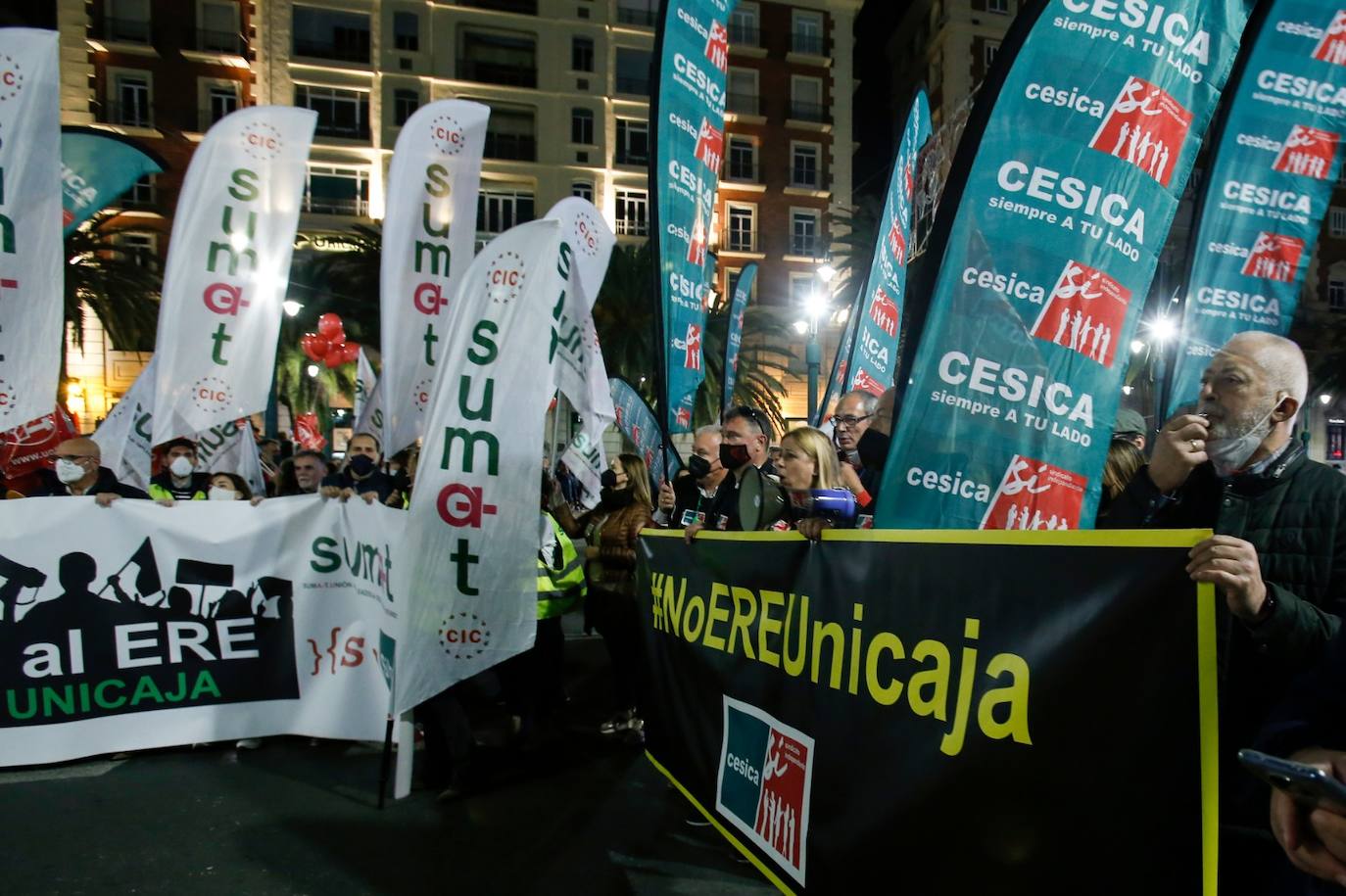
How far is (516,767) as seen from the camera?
4.98 meters

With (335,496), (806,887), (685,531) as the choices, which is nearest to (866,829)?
(806,887)

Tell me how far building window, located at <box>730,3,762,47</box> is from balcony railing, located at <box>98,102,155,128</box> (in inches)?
1027

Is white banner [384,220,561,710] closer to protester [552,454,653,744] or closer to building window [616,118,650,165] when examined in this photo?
protester [552,454,653,744]

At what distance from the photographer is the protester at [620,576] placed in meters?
5.66

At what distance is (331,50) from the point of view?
35656 mm

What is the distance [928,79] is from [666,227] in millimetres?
45533

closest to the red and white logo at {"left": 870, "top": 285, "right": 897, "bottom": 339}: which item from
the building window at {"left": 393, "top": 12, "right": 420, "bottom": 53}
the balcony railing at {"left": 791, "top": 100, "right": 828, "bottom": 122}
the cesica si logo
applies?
the cesica si logo

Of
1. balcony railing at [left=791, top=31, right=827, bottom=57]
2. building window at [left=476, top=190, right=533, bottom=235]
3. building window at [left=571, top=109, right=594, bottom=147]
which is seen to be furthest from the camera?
balcony railing at [left=791, top=31, right=827, bottom=57]

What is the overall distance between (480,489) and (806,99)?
4299 centimetres

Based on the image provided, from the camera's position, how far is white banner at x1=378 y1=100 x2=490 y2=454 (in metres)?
6.03

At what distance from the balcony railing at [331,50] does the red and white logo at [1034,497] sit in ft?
128

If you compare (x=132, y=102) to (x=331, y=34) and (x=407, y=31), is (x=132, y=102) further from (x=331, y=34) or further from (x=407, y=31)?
(x=407, y=31)

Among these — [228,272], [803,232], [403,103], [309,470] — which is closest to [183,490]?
[309,470]

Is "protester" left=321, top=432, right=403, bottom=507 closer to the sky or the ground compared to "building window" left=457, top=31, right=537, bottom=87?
closer to the ground
